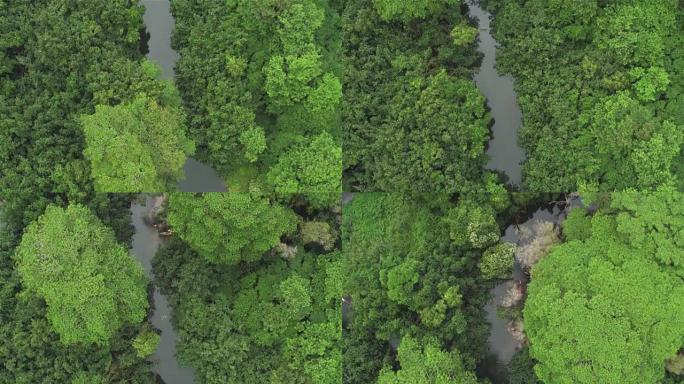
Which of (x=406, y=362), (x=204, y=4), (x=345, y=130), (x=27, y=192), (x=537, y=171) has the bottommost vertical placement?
(x=406, y=362)

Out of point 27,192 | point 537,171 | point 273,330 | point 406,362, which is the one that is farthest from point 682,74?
point 27,192

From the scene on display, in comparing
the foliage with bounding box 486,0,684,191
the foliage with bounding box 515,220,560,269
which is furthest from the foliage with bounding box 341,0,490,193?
the foliage with bounding box 515,220,560,269

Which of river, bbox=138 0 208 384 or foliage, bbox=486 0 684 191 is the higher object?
foliage, bbox=486 0 684 191

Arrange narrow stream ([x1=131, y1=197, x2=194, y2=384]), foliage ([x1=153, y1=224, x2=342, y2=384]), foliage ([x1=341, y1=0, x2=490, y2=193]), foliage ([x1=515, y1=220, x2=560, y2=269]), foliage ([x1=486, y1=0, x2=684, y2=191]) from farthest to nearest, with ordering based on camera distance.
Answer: narrow stream ([x1=131, y1=197, x2=194, y2=384]), foliage ([x1=341, y1=0, x2=490, y2=193]), foliage ([x1=153, y1=224, x2=342, y2=384]), foliage ([x1=486, y1=0, x2=684, y2=191]), foliage ([x1=515, y1=220, x2=560, y2=269])

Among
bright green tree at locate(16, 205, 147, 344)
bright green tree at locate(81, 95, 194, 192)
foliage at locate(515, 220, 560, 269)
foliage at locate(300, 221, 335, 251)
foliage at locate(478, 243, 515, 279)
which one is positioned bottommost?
bright green tree at locate(16, 205, 147, 344)

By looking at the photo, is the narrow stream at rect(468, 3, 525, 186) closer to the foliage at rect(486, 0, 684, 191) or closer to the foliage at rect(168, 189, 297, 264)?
the foliage at rect(486, 0, 684, 191)

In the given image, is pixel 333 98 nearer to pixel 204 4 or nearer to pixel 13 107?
pixel 204 4
